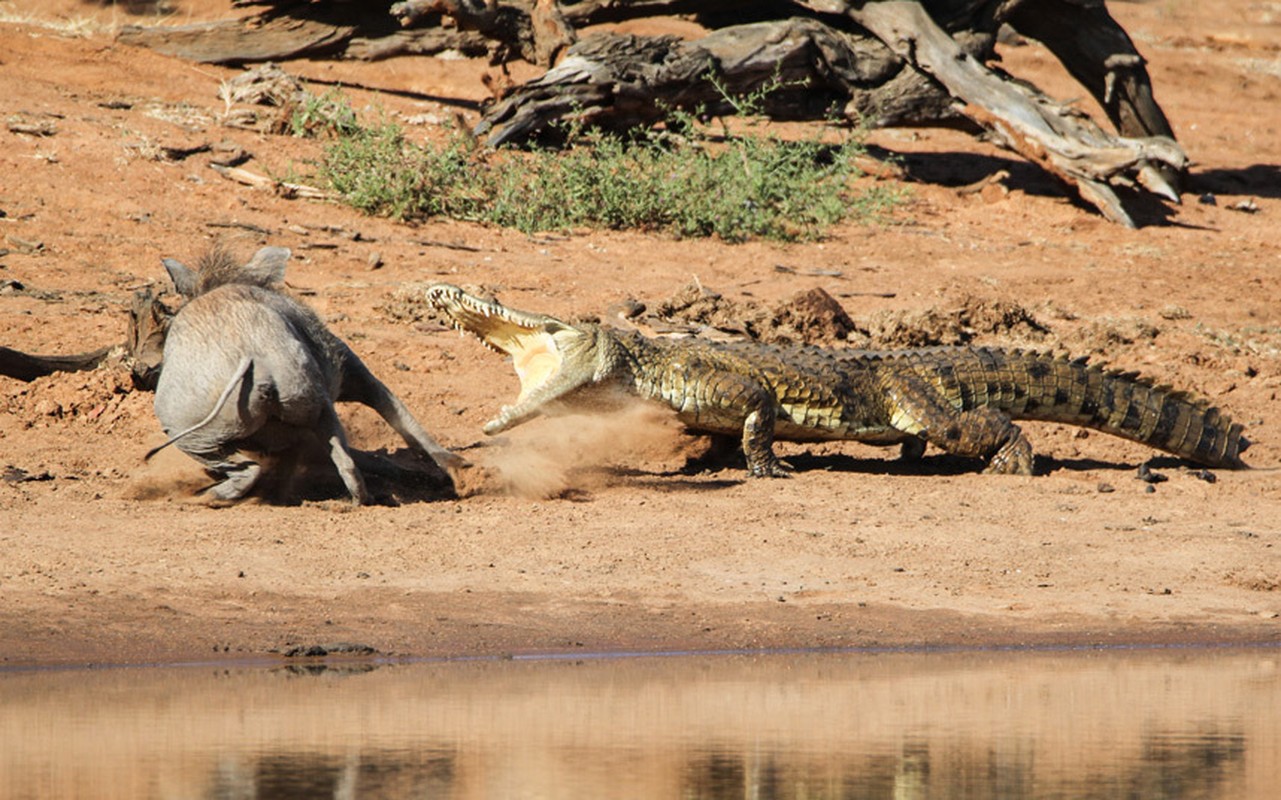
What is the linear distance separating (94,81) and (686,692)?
11111mm

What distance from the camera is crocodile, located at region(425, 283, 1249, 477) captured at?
9008mm

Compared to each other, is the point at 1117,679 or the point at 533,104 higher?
the point at 533,104

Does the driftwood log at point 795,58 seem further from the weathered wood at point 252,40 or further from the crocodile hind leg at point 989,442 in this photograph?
the crocodile hind leg at point 989,442

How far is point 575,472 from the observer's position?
8789 mm

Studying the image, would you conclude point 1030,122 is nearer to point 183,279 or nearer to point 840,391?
point 840,391

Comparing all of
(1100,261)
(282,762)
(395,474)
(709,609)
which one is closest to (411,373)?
(395,474)

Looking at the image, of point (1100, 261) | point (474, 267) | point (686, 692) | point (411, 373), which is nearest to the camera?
point (686, 692)

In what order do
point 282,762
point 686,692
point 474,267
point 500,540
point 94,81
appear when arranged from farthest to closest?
point 94,81, point 474,267, point 500,540, point 686,692, point 282,762

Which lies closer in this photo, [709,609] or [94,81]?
[709,609]

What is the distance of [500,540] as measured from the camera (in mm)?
7699

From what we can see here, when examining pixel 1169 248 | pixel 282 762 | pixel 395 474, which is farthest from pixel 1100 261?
pixel 282 762

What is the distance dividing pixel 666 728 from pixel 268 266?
400 centimetres

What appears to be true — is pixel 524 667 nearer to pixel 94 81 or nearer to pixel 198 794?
pixel 198 794

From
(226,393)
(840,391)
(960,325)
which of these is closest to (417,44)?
(960,325)
